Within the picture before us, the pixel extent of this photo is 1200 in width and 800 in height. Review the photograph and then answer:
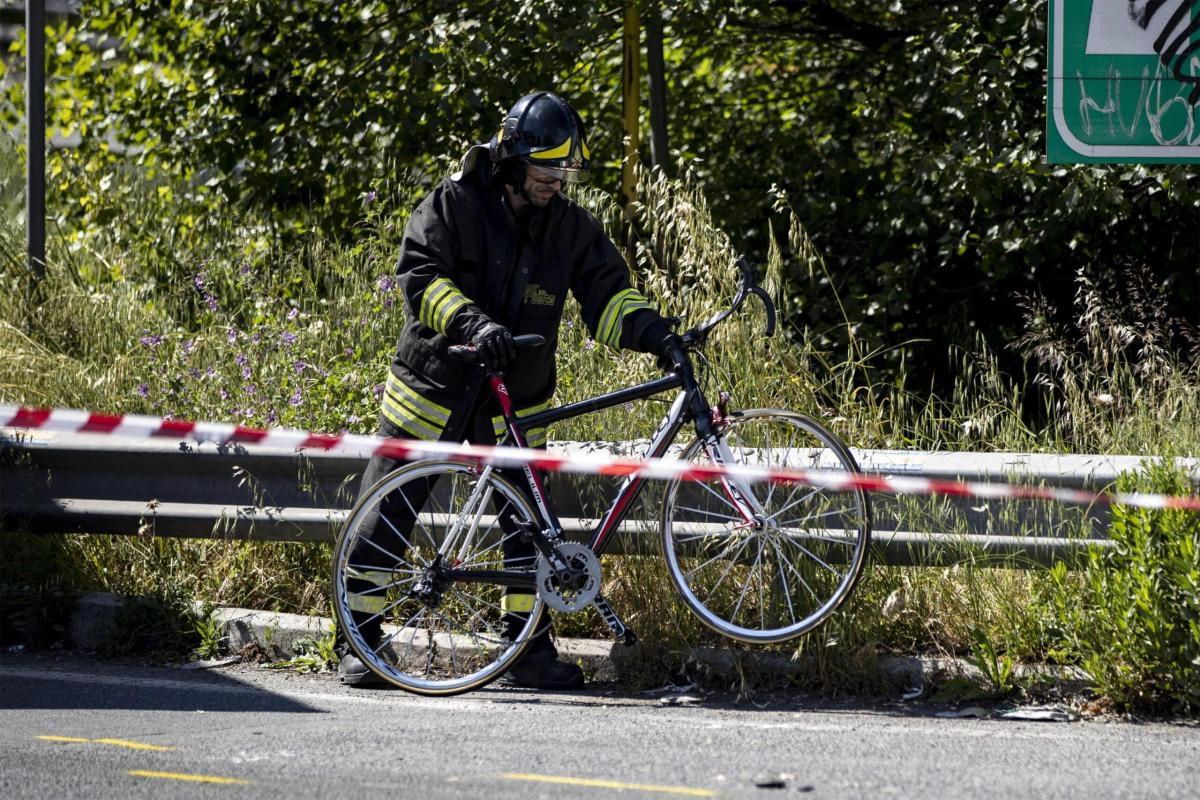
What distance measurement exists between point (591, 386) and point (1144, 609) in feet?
9.28

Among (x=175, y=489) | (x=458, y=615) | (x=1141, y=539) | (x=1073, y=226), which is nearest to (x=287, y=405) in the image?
(x=175, y=489)

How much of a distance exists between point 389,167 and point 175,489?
376 centimetres

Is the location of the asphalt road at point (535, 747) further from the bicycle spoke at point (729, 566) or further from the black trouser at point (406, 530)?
the bicycle spoke at point (729, 566)

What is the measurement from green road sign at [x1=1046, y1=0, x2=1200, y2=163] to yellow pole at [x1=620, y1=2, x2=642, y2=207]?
3.47 m

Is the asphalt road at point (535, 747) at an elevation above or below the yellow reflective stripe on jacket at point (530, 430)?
below

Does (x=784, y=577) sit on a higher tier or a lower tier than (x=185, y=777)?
higher

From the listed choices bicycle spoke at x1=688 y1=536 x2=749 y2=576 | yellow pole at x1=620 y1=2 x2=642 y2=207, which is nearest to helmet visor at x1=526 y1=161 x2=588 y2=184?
bicycle spoke at x1=688 y1=536 x2=749 y2=576

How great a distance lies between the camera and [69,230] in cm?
1012

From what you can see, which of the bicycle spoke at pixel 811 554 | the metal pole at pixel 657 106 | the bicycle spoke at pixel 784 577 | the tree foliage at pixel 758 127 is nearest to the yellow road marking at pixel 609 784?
the bicycle spoke at pixel 784 577

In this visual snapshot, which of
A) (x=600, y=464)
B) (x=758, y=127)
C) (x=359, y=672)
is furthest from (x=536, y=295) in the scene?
(x=758, y=127)

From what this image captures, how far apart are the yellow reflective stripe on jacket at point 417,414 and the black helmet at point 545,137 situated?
0.88 meters

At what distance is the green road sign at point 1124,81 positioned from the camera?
19.5ft

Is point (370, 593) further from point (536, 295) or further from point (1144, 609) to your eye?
point (1144, 609)

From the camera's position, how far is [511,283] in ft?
16.6
